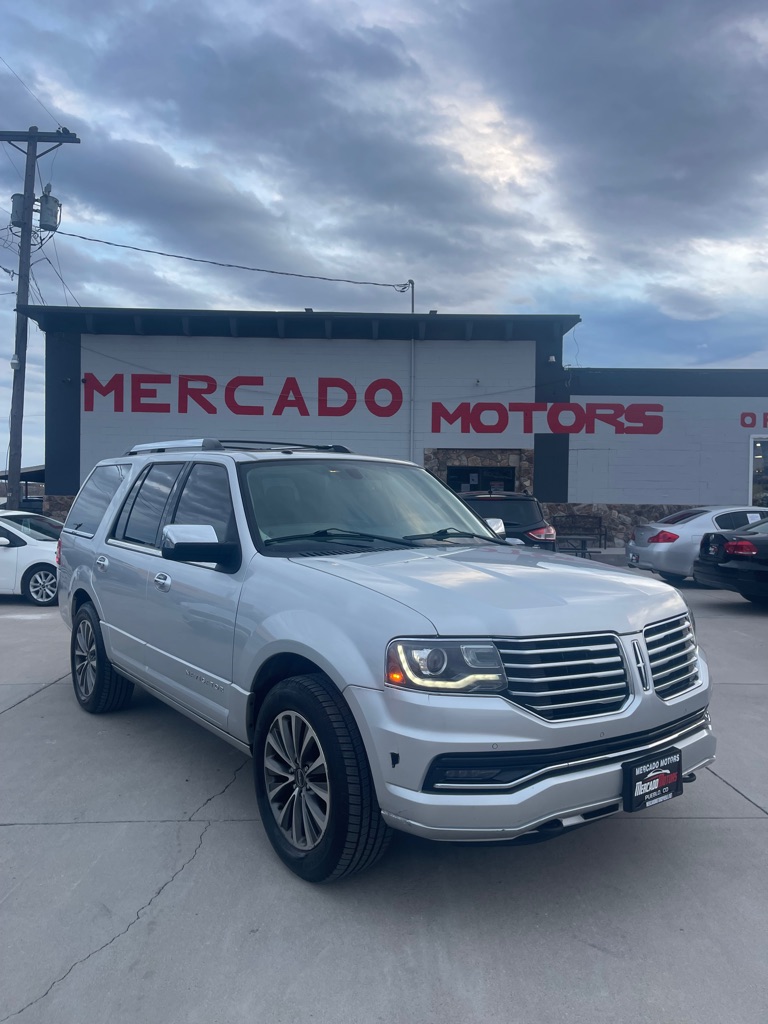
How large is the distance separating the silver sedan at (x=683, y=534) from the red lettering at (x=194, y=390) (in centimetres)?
1253

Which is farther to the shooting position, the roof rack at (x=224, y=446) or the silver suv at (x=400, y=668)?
the roof rack at (x=224, y=446)

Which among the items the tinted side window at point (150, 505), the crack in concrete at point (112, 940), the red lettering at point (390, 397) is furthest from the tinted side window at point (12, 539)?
the red lettering at point (390, 397)

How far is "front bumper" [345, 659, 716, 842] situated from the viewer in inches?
116

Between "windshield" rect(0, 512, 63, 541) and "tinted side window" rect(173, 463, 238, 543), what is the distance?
7.84 meters

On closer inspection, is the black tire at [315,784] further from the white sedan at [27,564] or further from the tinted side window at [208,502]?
the white sedan at [27,564]

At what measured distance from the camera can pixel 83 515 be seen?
21.7ft

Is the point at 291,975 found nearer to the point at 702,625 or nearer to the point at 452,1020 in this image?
the point at 452,1020

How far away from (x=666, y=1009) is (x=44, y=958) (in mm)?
2169

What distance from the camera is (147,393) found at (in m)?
22.0

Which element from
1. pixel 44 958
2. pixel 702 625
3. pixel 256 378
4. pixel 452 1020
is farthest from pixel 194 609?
pixel 256 378

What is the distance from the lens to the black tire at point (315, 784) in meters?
3.17

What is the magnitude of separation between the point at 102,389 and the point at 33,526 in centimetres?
1055

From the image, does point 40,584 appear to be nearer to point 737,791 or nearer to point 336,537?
point 336,537

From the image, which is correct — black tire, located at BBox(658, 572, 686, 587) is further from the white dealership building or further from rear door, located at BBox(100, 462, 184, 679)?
rear door, located at BBox(100, 462, 184, 679)
